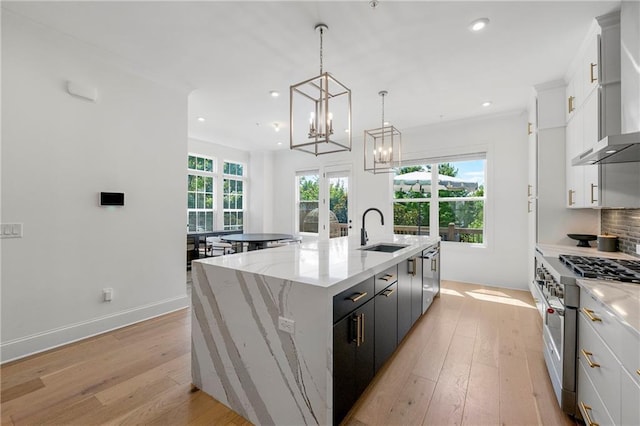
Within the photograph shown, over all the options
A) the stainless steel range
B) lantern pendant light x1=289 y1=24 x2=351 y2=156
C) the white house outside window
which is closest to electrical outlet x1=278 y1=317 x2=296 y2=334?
lantern pendant light x1=289 y1=24 x2=351 y2=156

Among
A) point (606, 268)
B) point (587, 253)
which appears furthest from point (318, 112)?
point (587, 253)

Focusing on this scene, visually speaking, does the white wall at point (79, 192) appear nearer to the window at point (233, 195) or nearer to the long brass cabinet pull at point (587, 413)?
the window at point (233, 195)

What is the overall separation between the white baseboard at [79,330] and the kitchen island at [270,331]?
5.15 ft

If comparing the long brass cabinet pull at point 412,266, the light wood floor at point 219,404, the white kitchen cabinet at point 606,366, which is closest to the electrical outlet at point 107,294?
the light wood floor at point 219,404

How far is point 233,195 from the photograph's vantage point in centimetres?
715

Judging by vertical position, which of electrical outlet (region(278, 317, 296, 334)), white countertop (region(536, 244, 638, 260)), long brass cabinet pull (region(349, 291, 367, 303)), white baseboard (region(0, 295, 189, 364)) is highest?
white countertop (region(536, 244, 638, 260))

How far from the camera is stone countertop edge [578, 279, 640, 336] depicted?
1.08 m

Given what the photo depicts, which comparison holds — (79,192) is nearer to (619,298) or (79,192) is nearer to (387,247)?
(387,247)

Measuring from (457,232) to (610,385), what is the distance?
3965mm

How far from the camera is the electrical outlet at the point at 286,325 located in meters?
1.50

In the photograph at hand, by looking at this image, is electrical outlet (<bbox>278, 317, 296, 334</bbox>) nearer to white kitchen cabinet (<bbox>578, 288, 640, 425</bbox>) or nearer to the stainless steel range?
white kitchen cabinet (<bbox>578, 288, 640, 425</bbox>)

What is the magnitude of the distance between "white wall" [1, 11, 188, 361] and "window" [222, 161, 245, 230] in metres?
3.43

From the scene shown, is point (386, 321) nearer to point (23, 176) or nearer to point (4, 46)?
point (23, 176)

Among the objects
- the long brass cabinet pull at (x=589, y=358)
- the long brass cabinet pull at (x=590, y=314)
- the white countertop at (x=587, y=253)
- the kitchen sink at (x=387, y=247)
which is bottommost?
the long brass cabinet pull at (x=589, y=358)
